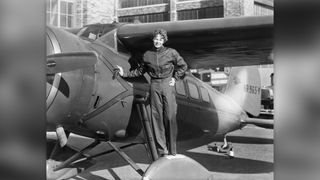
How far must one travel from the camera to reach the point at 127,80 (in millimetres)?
5129

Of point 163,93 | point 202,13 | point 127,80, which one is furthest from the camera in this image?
point 202,13

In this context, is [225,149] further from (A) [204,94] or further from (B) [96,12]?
(B) [96,12]

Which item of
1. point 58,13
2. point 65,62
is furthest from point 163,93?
point 58,13

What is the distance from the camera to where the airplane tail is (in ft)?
29.7

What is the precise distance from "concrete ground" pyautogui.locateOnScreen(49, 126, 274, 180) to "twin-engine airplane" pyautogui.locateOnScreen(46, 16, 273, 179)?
697 millimetres

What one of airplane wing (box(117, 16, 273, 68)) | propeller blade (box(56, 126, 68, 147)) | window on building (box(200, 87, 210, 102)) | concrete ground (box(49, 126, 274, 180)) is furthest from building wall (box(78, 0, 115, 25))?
propeller blade (box(56, 126, 68, 147))

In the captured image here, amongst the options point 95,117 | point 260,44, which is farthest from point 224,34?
point 95,117

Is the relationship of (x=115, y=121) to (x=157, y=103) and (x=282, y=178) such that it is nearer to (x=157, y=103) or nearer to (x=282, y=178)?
(x=157, y=103)

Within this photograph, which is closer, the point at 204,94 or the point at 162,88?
the point at 162,88

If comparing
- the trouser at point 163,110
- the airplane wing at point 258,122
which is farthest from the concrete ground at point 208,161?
the trouser at point 163,110

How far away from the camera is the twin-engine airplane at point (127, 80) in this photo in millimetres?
4172

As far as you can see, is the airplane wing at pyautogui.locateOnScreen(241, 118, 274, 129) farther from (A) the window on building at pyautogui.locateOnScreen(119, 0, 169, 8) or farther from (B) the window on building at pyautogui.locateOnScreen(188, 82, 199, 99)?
(A) the window on building at pyautogui.locateOnScreen(119, 0, 169, 8)

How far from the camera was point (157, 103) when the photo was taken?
14.4ft

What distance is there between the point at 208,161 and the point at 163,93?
359 centimetres
